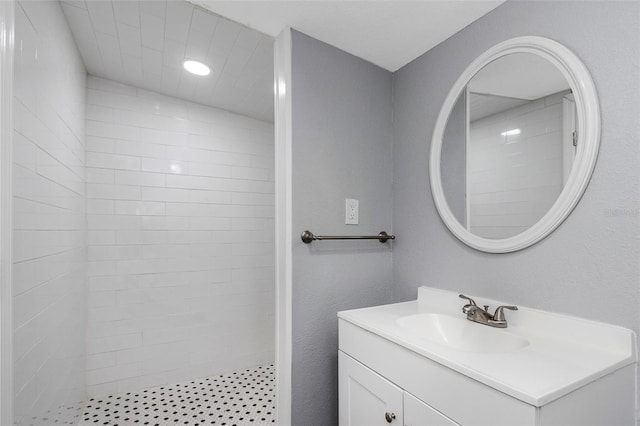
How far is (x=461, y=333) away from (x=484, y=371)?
0.48 meters

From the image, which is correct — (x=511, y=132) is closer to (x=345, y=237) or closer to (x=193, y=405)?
(x=345, y=237)

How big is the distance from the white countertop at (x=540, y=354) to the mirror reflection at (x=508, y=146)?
0.34m

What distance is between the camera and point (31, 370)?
1038mm

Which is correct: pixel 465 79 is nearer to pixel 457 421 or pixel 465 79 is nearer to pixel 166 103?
pixel 457 421

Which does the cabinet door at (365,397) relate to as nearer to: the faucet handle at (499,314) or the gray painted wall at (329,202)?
the gray painted wall at (329,202)

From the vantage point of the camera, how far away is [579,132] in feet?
3.23

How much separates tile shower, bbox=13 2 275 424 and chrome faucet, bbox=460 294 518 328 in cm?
146

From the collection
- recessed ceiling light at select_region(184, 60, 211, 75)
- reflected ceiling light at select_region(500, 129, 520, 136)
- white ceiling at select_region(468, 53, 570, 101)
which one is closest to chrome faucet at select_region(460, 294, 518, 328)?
reflected ceiling light at select_region(500, 129, 520, 136)

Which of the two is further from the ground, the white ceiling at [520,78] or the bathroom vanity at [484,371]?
the white ceiling at [520,78]

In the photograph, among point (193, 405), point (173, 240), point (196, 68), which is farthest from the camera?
point (173, 240)

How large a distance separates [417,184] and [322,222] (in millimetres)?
543

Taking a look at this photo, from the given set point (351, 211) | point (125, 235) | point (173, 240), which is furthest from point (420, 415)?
point (125, 235)

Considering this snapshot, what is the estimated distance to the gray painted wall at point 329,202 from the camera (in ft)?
4.58

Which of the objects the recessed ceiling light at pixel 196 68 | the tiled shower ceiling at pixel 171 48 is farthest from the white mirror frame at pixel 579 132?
the recessed ceiling light at pixel 196 68
